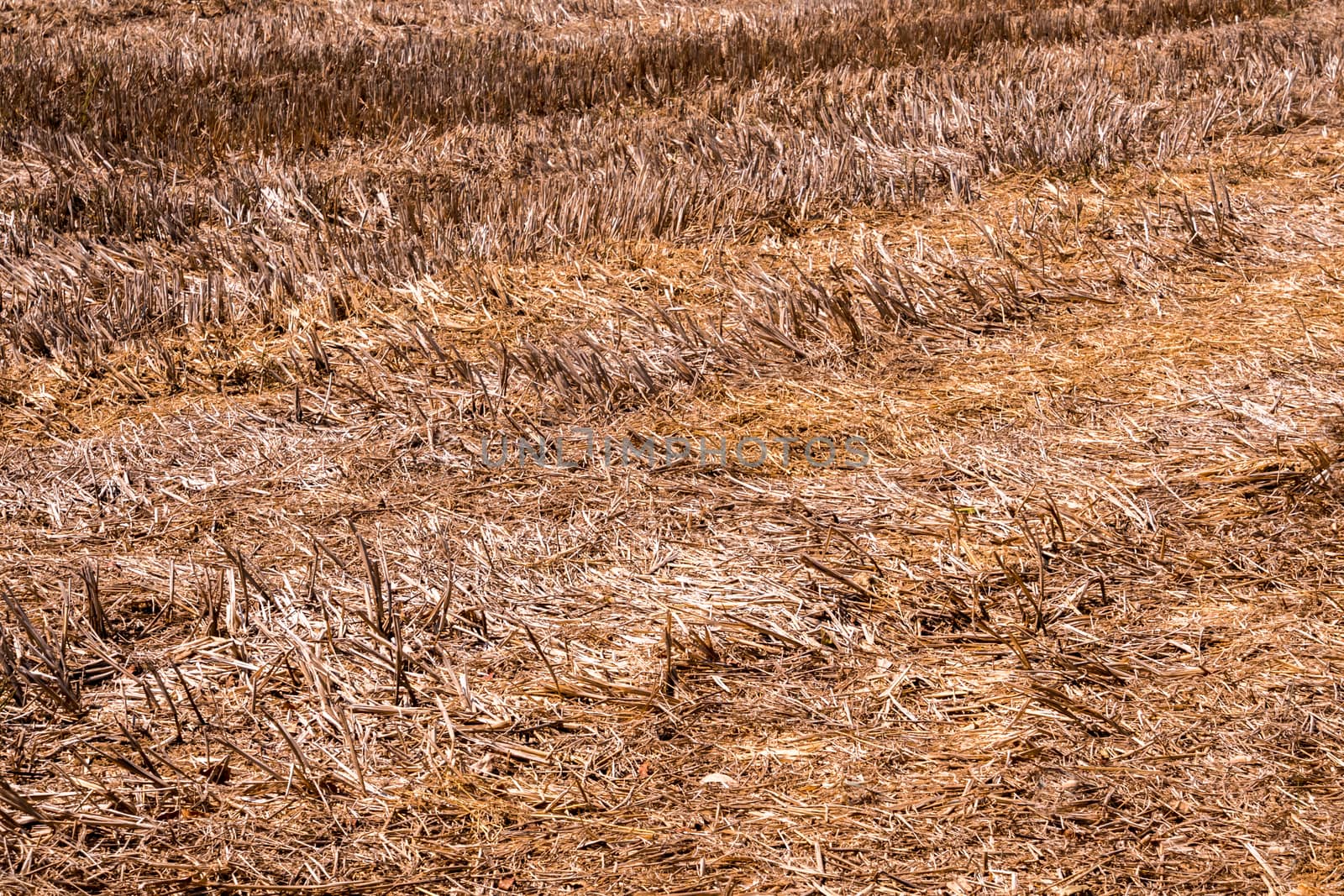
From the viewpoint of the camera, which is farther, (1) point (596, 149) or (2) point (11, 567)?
(1) point (596, 149)

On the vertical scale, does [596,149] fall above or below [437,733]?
above

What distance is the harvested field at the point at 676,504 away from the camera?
2.42 metres

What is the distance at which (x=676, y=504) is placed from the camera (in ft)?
11.4

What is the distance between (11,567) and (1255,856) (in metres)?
3.03

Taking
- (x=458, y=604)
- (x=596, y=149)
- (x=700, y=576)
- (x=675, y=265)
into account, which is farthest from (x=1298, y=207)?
(x=458, y=604)

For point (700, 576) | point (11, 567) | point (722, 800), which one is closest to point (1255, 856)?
point (722, 800)

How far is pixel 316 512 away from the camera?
3.42 m

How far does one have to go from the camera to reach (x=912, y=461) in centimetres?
368

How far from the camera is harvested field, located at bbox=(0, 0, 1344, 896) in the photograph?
2.42 m

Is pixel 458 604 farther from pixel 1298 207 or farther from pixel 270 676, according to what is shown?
pixel 1298 207

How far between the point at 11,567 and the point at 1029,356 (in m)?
3.33

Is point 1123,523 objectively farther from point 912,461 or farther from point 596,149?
point 596,149

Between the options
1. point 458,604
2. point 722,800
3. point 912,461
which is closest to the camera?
point 722,800

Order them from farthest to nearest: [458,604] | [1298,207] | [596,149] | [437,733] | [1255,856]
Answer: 1. [596,149]
2. [1298,207]
3. [458,604]
4. [437,733]
5. [1255,856]
